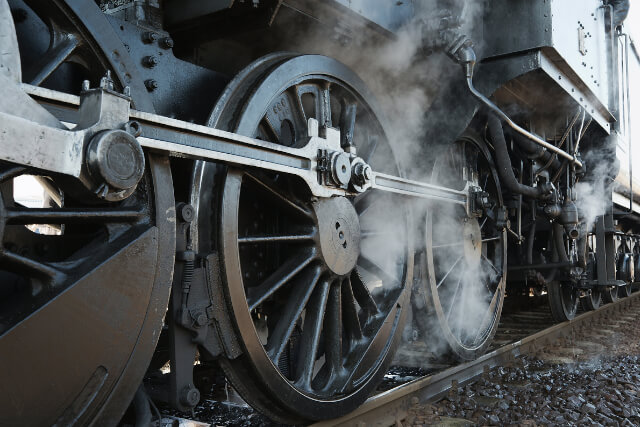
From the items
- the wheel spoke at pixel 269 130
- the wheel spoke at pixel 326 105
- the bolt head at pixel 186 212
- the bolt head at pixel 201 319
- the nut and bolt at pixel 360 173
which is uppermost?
the wheel spoke at pixel 326 105

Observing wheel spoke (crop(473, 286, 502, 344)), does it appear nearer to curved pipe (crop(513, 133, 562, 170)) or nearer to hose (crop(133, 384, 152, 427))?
curved pipe (crop(513, 133, 562, 170))

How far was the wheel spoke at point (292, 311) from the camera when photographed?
2203 millimetres

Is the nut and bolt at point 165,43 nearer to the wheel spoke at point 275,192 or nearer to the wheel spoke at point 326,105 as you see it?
the wheel spoke at point 275,192

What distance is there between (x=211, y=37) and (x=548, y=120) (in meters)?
3.65

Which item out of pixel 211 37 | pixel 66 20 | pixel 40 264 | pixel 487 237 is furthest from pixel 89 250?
pixel 487 237

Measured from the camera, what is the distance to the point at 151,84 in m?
1.94

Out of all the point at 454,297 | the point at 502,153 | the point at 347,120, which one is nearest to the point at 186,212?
the point at 347,120

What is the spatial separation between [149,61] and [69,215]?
0.76m

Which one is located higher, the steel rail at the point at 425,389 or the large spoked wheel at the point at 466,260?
the large spoked wheel at the point at 466,260

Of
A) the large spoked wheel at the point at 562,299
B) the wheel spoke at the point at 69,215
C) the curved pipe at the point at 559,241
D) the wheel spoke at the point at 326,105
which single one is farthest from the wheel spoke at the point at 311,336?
the large spoked wheel at the point at 562,299

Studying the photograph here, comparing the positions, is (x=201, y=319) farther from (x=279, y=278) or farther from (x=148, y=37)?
(x=148, y=37)

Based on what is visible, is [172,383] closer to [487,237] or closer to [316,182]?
[316,182]

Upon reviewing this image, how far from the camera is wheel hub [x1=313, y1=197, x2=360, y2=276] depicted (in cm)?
236

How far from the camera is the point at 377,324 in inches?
109
